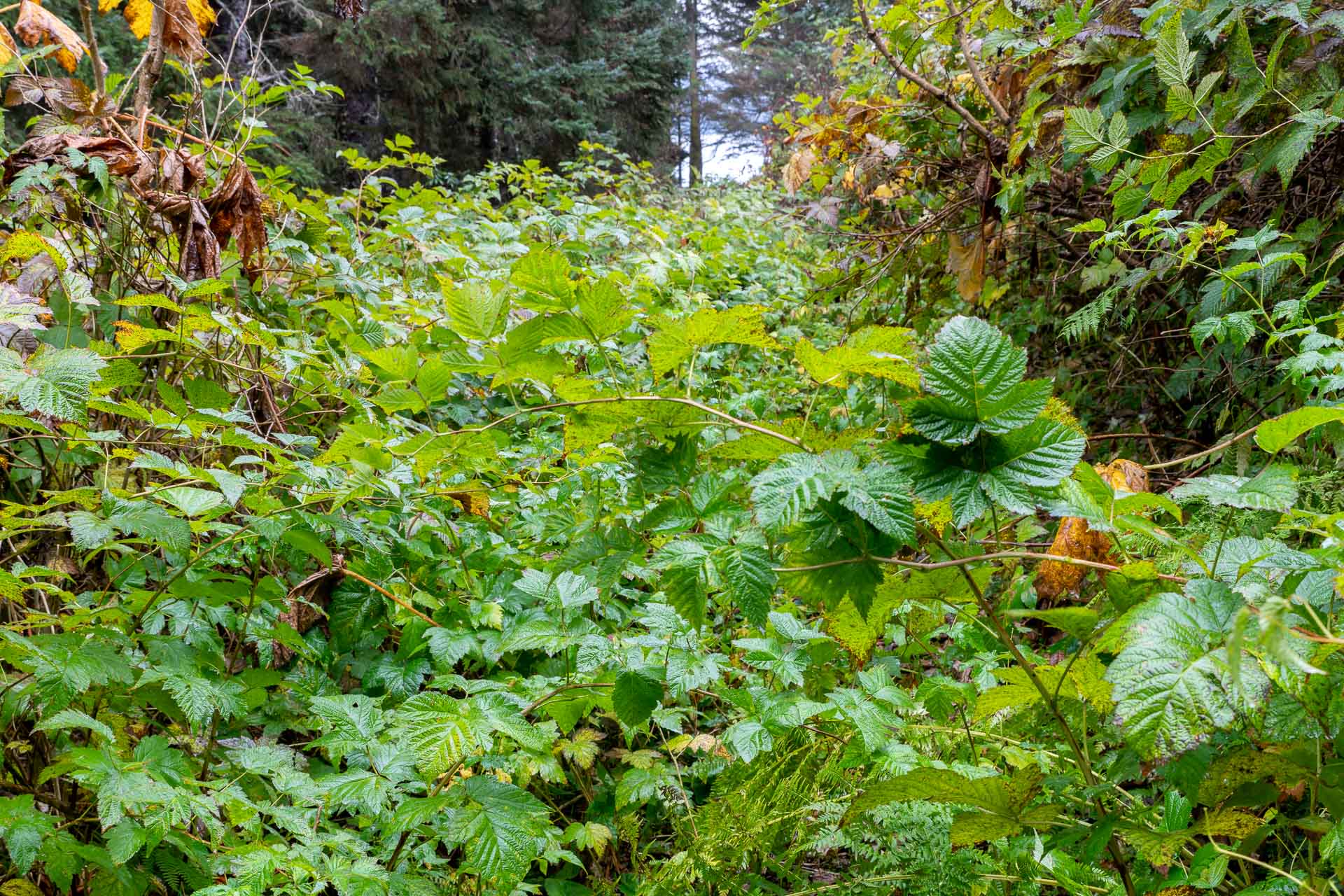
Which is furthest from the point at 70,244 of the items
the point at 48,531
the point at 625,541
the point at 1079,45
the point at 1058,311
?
the point at 1058,311

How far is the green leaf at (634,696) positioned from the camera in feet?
3.57

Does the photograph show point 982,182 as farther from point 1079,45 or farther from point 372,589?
point 372,589

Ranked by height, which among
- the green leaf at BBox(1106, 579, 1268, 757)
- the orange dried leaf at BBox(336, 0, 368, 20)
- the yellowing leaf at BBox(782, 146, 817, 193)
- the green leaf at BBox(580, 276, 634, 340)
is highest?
the orange dried leaf at BBox(336, 0, 368, 20)

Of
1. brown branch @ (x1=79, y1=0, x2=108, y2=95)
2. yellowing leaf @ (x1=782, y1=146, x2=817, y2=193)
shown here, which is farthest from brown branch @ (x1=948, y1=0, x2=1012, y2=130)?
brown branch @ (x1=79, y1=0, x2=108, y2=95)

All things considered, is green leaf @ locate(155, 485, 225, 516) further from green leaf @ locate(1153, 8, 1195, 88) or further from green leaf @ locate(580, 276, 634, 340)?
green leaf @ locate(1153, 8, 1195, 88)

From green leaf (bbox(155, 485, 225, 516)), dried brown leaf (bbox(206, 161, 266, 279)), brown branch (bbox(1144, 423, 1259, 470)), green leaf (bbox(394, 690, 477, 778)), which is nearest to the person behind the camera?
green leaf (bbox(394, 690, 477, 778))

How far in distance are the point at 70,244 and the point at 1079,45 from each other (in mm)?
2795

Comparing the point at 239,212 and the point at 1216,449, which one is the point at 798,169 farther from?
the point at 1216,449

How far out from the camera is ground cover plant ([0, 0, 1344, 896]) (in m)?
0.78

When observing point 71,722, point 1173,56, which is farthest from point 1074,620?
point 1173,56

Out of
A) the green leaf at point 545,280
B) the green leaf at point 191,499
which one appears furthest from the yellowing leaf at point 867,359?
the green leaf at point 191,499

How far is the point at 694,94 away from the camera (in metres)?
18.8

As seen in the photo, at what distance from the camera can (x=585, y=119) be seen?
12.4 m

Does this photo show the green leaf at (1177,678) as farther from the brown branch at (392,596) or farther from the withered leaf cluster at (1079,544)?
the brown branch at (392,596)
